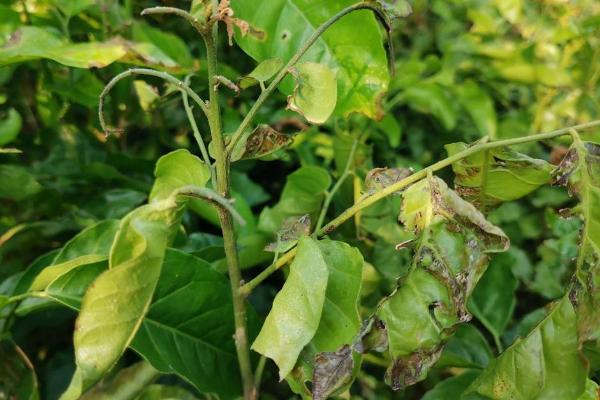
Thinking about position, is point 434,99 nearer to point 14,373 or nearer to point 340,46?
point 340,46

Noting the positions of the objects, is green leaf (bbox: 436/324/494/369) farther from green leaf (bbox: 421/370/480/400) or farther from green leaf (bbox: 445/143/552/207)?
green leaf (bbox: 445/143/552/207)

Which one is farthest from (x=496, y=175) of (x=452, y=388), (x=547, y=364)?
(x=452, y=388)

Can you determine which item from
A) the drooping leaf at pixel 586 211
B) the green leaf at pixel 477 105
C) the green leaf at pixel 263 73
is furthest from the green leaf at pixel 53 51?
the green leaf at pixel 477 105

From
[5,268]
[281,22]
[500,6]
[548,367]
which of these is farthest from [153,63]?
[500,6]

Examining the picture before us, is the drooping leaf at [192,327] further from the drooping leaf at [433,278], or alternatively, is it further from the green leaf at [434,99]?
the green leaf at [434,99]

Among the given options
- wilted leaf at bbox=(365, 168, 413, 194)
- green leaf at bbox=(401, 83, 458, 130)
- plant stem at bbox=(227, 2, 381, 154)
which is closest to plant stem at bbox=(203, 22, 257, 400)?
plant stem at bbox=(227, 2, 381, 154)

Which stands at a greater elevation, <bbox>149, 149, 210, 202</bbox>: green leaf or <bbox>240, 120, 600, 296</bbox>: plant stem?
<bbox>240, 120, 600, 296</bbox>: plant stem
